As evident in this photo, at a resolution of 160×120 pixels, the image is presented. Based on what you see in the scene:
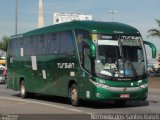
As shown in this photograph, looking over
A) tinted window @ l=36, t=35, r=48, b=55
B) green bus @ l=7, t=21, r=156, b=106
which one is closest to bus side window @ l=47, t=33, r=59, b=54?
green bus @ l=7, t=21, r=156, b=106

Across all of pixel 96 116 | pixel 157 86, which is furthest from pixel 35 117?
pixel 157 86

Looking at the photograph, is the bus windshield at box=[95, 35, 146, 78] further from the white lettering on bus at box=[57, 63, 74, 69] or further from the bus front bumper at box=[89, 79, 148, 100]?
the white lettering on bus at box=[57, 63, 74, 69]

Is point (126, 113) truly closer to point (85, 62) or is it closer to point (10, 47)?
point (85, 62)

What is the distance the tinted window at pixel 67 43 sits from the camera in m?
19.7

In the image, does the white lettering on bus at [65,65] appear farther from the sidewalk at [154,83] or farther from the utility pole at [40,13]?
the utility pole at [40,13]

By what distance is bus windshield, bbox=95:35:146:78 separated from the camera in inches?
720

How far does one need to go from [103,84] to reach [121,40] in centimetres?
185

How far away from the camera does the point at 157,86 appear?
127 feet

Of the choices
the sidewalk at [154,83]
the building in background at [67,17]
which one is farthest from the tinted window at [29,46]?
the building in background at [67,17]

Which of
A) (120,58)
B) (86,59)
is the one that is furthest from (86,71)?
(120,58)

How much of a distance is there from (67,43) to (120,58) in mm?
2567

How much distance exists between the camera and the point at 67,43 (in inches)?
790

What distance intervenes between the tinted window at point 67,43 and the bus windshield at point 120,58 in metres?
1.56

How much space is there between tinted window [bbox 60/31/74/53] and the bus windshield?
156cm
